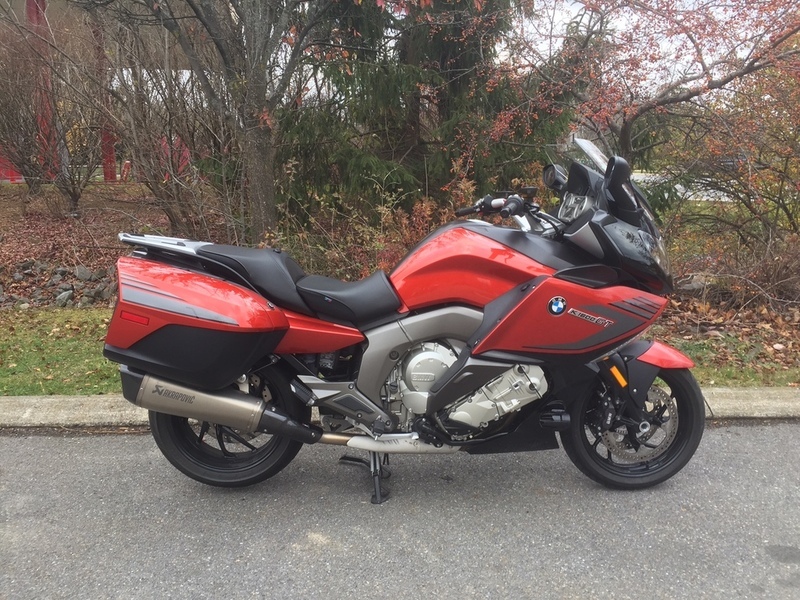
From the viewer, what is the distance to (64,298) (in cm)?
801

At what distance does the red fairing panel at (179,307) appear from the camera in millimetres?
2611

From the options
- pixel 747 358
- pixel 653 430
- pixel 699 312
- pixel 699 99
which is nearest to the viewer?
pixel 653 430

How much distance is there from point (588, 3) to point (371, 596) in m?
5.75

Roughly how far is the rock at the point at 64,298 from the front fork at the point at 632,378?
716 cm

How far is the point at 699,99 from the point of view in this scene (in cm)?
663

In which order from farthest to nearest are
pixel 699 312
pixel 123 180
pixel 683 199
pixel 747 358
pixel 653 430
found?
pixel 123 180 < pixel 683 199 < pixel 699 312 < pixel 747 358 < pixel 653 430

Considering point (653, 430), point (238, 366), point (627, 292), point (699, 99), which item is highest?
point (699, 99)

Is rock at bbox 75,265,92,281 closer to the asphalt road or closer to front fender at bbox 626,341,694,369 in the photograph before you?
the asphalt road

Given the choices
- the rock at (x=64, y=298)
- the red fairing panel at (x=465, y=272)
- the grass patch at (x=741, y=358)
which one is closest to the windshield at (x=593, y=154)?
the red fairing panel at (x=465, y=272)

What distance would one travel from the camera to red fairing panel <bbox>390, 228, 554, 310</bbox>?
2.70m

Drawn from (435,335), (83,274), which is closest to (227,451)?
(435,335)

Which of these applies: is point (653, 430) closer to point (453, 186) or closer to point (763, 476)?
point (763, 476)

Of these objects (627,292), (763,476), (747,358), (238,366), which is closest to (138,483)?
(238,366)

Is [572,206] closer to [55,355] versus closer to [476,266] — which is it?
[476,266]
